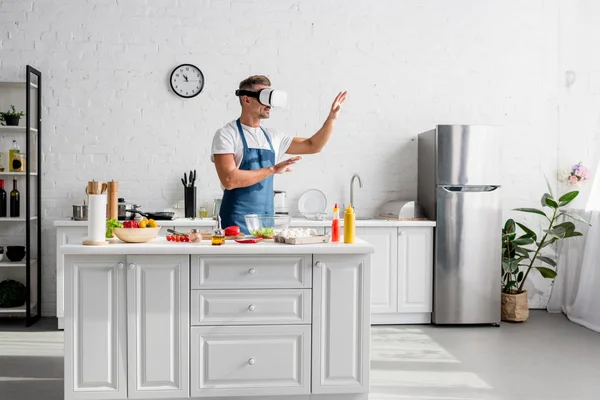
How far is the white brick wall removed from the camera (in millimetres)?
5719

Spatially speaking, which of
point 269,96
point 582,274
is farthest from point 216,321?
point 582,274

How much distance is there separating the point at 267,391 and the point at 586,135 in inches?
168

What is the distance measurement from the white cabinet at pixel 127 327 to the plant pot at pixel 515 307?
136 inches

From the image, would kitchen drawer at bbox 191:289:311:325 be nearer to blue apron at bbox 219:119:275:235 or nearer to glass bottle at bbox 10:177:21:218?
blue apron at bbox 219:119:275:235

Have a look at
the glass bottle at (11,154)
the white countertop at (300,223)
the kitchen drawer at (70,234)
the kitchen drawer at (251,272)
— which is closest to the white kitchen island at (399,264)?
the white countertop at (300,223)

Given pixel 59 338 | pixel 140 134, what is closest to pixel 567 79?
pixel 140 134

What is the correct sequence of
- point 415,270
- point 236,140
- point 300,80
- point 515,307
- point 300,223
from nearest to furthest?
point 236,140
point 300,223
point 415,270
point 515,307
point 300,80

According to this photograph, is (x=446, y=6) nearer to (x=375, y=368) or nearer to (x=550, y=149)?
(x=550, y=149)

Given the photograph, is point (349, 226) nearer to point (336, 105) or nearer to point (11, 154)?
point (336, 105)

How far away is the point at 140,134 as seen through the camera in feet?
19.0

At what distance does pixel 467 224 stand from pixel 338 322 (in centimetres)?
254

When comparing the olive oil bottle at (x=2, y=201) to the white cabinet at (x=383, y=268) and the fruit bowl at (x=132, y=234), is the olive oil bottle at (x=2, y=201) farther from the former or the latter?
the white cabinet at (x=383, y=268)

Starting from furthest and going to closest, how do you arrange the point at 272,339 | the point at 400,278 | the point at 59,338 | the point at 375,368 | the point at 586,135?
the point at 586,135, the point at 400,278, the point at 59,338, the point at 375,368, the point at 272,339

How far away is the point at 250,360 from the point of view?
10.6ft
